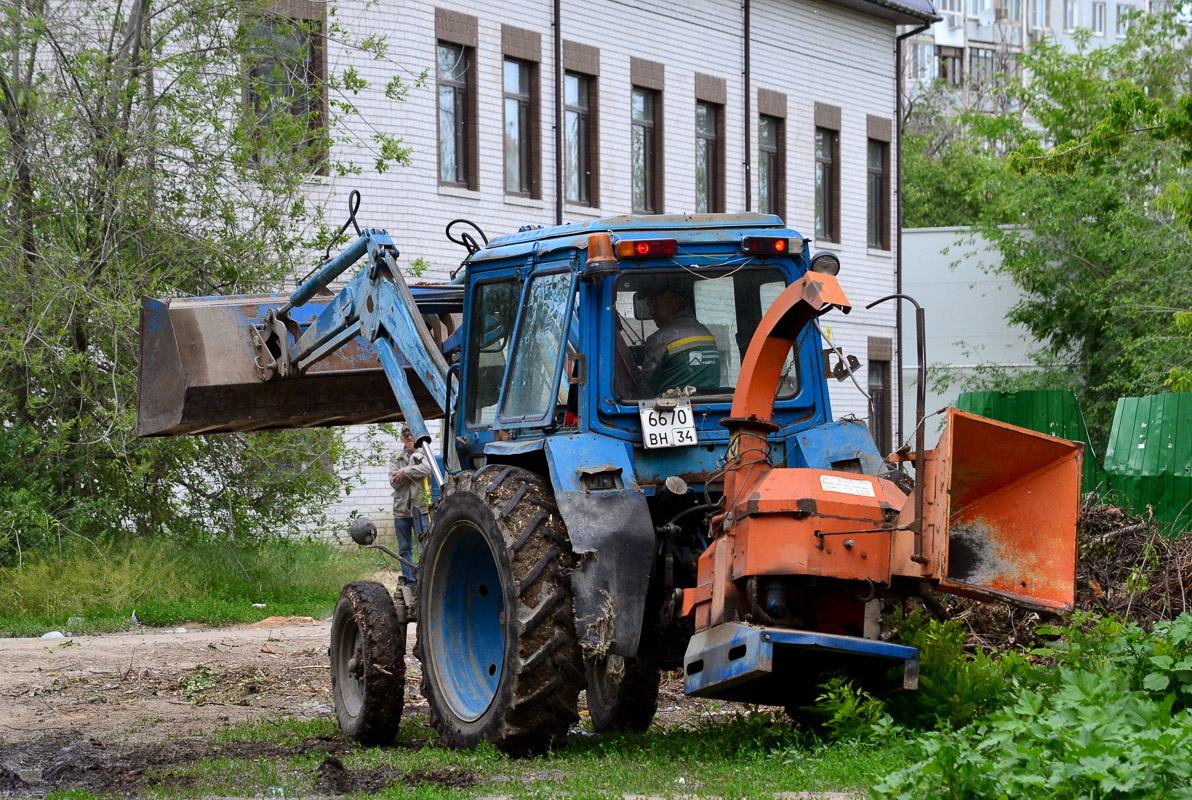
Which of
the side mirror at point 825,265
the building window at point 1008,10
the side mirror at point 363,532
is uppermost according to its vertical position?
the building window at point 1008,10

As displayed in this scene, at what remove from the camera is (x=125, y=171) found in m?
15.3

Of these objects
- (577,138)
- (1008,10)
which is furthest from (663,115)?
(1008,10)

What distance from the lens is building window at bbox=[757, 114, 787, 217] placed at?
27.6 metres

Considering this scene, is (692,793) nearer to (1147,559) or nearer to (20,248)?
(1147,559)

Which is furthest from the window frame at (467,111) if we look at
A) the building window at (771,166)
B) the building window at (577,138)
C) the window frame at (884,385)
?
the window frame at (884,385)

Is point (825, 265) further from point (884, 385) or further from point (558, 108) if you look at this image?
point (884, 385)

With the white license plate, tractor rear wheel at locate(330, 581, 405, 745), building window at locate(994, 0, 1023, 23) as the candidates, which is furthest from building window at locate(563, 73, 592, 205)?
building window at locate(994, 0, 1023, 23)

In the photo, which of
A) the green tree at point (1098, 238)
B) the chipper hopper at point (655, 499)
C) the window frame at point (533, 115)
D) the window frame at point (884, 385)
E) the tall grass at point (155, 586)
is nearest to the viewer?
the chipper hopper at point (655, 499)

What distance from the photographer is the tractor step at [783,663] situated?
6.46 m

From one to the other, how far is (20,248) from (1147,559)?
1039cm

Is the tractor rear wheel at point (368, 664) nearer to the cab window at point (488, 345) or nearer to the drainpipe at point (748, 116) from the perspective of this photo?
the cab window at point (488, 345)

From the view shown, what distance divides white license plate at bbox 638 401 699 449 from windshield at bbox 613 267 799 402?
137 millimetres

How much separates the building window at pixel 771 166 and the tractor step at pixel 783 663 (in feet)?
69.0

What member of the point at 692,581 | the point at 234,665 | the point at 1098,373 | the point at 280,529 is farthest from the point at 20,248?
the point at 1098,373
